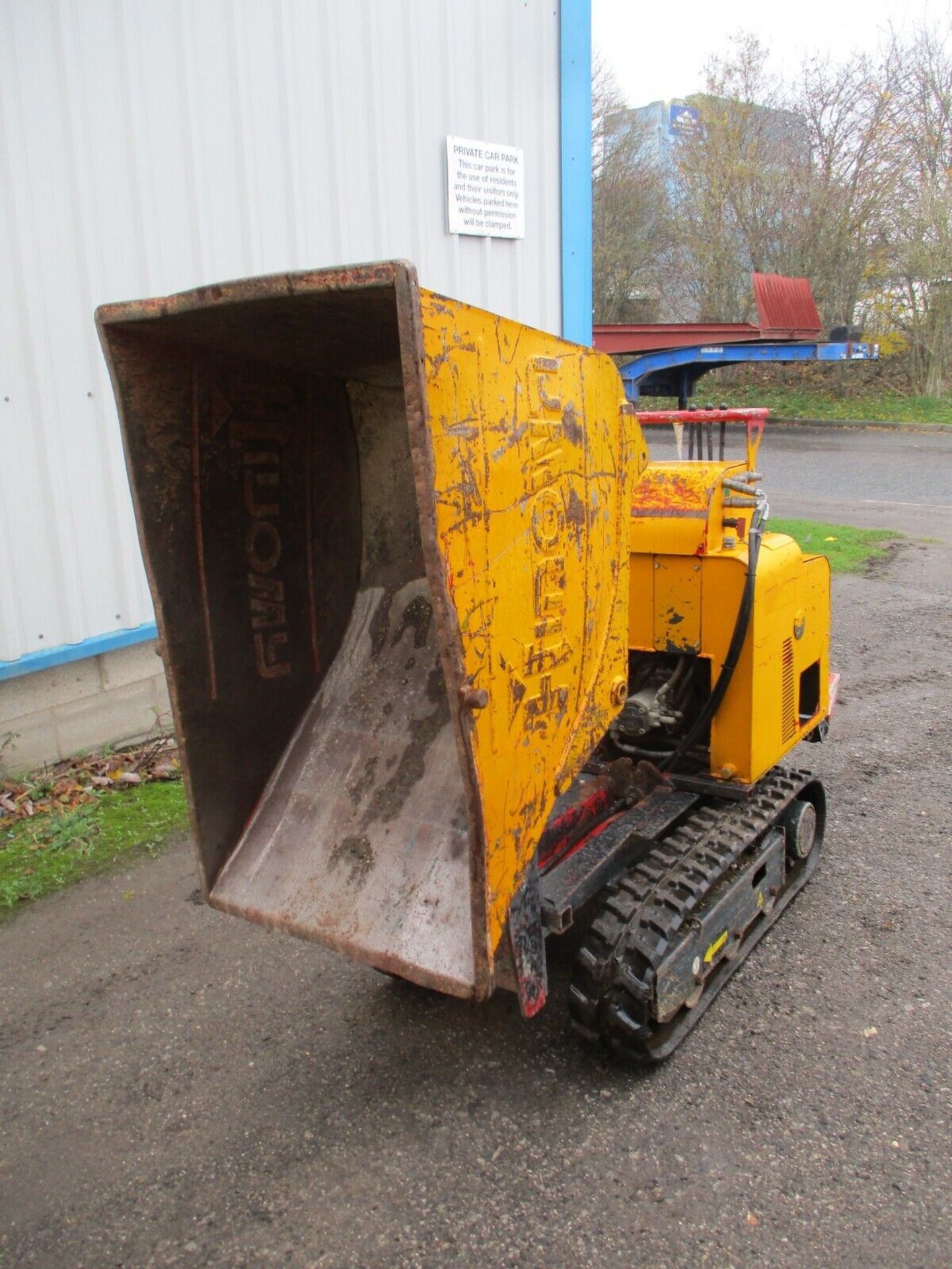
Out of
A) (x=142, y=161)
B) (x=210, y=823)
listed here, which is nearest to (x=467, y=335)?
(x=210, y=823)

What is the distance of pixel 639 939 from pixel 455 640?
1.34 metres

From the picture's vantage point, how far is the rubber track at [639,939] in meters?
2.95

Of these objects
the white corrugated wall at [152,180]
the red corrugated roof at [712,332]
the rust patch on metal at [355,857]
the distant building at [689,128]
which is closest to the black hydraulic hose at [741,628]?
the rust patch on metal at [355,857]

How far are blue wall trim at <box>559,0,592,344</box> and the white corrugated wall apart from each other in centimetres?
62

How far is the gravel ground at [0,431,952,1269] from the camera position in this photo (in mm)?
2541

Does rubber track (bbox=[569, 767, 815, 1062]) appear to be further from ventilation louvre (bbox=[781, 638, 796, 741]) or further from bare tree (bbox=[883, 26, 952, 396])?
bare tree (bbox=[883, 26, 952, 396])

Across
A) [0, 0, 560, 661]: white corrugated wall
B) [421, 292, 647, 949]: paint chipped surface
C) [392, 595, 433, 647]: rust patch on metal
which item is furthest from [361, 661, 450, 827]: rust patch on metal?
[0, 0, 560, 661]: white corrugated wall

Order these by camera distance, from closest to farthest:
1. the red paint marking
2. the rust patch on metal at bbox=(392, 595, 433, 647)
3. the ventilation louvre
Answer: the red paint marking
the rust patch on metal at bbox=(392, 595, 433, 647)
the ventilation louvre

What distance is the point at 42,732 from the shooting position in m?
5.12

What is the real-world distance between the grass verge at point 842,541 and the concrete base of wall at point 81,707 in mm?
6550

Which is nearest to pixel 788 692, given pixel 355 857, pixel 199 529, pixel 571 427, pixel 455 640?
pixel 571 427

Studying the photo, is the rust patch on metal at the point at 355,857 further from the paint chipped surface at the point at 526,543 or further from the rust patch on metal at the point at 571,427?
the rust patch on metal at the point at 571,427

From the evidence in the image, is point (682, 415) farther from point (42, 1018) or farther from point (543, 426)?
point (42, 1018)

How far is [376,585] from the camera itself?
331 cm
